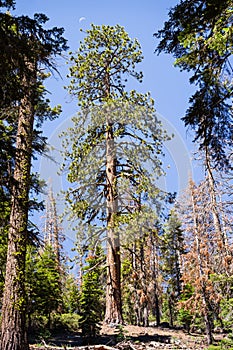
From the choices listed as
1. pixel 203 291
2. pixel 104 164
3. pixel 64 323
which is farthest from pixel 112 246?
pixel 64 323

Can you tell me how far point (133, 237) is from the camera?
38.0 feet

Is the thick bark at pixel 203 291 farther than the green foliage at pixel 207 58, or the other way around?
the thick bark at pixel 203 291

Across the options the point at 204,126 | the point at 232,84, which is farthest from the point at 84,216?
the point at 232,84

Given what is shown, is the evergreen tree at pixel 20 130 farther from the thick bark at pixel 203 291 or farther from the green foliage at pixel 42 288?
the thick bark at pixel 203 291

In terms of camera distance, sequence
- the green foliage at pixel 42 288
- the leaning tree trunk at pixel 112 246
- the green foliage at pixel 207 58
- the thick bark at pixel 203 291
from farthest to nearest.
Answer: the green foliage at pixel 42 288 → the thick bark at pixel 203 291 → the leaning tree trunk at pixel 112 246 → the green foliage at pixel 207 58

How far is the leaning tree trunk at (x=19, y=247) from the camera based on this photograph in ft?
21.5

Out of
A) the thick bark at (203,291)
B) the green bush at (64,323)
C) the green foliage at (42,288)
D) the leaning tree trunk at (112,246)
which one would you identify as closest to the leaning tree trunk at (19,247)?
the leaning tree trunk at (112,246)

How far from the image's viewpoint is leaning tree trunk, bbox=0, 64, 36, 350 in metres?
6.55

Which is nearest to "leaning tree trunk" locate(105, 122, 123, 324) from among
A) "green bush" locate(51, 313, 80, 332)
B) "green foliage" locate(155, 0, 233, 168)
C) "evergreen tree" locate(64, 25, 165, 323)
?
"evergreen tree" locate(64, 25, 165, 323)

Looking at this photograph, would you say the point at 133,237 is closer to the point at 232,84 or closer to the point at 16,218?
the point at 16,218

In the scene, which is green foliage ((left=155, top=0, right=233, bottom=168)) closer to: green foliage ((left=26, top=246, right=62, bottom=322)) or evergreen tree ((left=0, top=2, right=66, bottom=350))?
evergreen tree ((left=0, top=2, right=66, bottom=350))

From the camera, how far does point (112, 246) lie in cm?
1187

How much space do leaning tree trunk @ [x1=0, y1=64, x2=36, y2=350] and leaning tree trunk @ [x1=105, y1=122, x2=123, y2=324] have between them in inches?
173

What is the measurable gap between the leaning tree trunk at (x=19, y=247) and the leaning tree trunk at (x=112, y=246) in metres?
4.39
